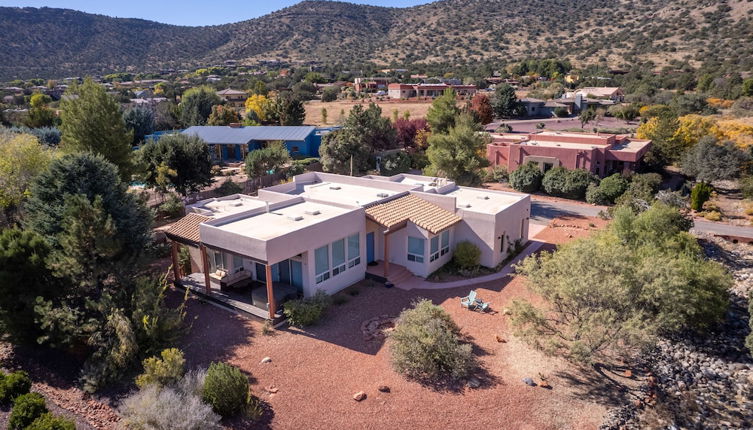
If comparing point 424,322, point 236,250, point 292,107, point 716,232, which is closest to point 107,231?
point 236,250

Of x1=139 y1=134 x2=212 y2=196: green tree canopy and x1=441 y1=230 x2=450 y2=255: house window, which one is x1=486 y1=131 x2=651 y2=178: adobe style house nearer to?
x1=441 y1=230 x2=450 y2=255: house window

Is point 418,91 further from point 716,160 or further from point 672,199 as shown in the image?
point 672,199

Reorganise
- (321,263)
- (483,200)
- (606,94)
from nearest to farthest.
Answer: (321,263) → (483,200) → (606,94)

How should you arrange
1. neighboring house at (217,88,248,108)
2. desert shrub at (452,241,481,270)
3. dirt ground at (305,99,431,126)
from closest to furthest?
desert shrub at (452,241,481,270), dirt ground at (305,99,431,126), neighboring house at (217,88,248,108)

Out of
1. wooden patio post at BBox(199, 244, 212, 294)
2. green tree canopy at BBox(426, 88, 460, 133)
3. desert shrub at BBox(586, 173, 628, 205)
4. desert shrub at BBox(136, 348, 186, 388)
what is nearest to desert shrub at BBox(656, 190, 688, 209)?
desert shrub at BBox(586, 173, 628, 205)

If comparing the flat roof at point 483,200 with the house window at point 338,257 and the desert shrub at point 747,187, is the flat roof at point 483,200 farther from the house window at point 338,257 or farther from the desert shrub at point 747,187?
the desert shrub at point 747,187

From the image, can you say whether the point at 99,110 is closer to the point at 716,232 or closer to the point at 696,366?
the point at 696,366

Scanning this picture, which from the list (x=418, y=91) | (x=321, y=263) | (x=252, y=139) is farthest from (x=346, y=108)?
(x=321, y=263)
